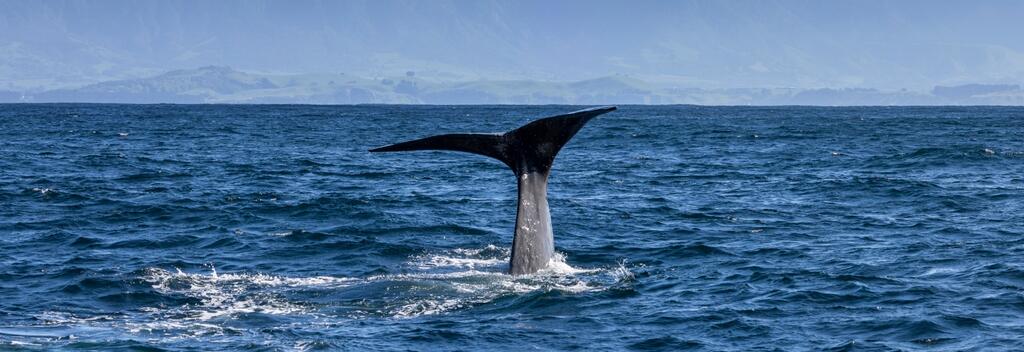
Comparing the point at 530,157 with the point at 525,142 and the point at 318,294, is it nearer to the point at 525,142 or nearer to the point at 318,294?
the point at 525,142

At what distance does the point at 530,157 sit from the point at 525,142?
0.26 meters

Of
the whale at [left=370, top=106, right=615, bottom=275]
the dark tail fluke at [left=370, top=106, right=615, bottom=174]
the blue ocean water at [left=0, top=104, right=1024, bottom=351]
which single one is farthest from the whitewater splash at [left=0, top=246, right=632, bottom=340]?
the dark tail fluke at [left=370, top=106, right=615, bottom=174]

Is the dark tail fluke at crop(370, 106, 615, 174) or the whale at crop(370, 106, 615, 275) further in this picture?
the whale at crop(370, 106, 615, 275)

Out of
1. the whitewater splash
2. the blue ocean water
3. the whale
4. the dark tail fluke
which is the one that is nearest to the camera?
the blue ocean water

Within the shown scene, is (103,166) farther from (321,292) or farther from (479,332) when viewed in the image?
(479,332)

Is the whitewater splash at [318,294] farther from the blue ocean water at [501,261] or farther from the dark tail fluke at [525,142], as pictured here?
the dark tail fluke at [525,142]

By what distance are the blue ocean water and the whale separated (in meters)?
0.58

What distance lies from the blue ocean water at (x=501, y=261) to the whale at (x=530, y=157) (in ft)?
1.90

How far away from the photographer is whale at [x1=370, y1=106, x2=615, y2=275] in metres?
16.2

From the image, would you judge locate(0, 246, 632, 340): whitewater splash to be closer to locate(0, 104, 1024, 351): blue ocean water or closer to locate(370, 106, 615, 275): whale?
locate(0, 104, 1024, 351): blue ocean water

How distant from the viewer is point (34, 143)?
185 ft

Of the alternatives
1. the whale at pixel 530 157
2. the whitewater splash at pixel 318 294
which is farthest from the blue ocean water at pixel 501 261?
the whale at pixel 530 157

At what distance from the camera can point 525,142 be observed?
16438 mm

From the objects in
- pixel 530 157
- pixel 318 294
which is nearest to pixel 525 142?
pixel 530 157
